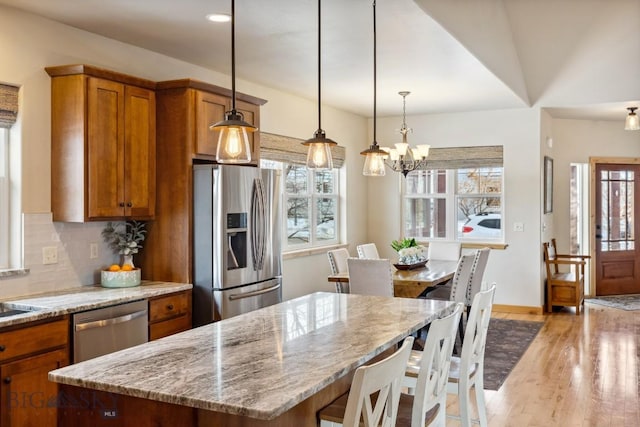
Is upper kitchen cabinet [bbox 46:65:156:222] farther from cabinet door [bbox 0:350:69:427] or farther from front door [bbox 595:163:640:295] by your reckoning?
front door [bbox 595:163:640:295]

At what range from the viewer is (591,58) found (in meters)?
6.52

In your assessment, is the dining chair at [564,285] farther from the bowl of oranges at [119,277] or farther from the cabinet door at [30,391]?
the cabinet door at [30,391]

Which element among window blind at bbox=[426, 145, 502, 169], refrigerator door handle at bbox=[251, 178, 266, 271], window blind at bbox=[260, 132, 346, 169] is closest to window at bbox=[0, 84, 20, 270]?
refrigerator door handle at bbox=[251, 178, 266, 271]

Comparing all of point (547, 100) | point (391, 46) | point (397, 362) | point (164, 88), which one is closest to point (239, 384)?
point (397, 362)

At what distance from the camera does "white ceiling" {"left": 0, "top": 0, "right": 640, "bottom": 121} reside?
3533mm

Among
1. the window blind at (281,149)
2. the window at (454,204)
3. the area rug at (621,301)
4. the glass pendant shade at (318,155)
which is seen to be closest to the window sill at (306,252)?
the window blind at (281,149)

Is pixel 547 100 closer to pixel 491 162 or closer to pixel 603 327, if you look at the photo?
pixel 491 162

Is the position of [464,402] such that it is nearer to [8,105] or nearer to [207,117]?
[207,117]

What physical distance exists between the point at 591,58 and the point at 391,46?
3385 millimetres

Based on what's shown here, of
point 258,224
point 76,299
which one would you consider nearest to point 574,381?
point 258,224

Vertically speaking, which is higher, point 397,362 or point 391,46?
point 391,46

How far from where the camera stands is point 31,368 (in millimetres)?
2920

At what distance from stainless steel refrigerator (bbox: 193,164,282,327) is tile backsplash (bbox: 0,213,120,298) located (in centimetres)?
67

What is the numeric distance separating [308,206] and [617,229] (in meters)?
5.09
